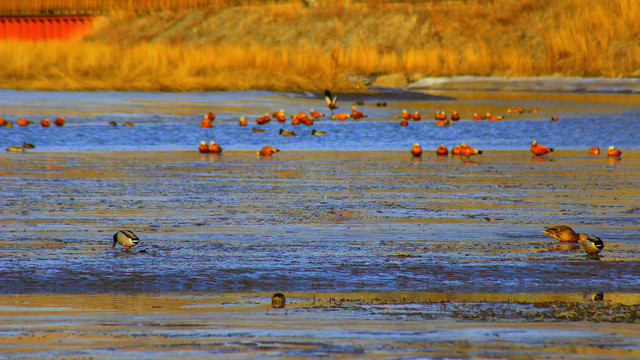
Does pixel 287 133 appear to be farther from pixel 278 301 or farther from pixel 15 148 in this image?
pixel 278 301

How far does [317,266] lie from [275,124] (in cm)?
1460

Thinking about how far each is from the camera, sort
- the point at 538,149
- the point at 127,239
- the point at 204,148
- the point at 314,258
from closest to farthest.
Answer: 1. the point at 314,258
2. the point at 127,239
3. the point at 538,149
4. the point at 204,148

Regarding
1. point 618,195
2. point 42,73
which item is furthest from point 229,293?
point 42,73

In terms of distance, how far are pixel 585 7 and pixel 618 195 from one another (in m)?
50.4

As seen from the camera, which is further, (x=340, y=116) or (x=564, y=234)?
(x=340, y=116)

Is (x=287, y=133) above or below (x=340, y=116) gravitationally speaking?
below

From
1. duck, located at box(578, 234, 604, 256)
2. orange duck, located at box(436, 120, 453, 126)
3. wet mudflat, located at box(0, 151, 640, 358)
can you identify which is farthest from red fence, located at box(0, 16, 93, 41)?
duck, located at box(578, 234, 604, 256)

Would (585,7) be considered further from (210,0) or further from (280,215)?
(280,215)

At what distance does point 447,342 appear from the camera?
392 cm

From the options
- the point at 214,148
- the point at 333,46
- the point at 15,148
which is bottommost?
the point at 15,148

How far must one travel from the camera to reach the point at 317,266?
5.61 metres

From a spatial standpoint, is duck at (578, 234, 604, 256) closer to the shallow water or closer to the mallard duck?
the mallard duck

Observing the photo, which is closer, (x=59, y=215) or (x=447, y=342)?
(x=447, y=342)

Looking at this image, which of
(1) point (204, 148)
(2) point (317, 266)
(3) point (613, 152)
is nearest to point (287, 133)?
(1) point (204, 148)
